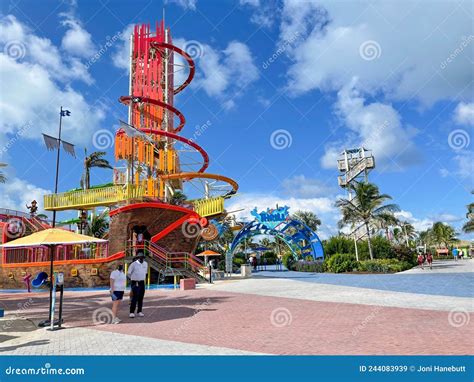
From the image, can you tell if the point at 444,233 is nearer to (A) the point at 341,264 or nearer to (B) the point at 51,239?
(A) the point at 341,264

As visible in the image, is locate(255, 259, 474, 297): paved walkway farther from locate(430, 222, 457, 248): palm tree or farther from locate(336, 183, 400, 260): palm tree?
locate(430, 222, 457, 248): palm tree

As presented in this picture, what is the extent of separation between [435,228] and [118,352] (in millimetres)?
88849

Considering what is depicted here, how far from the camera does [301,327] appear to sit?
7930mm

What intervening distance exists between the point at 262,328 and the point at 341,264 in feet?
73.8

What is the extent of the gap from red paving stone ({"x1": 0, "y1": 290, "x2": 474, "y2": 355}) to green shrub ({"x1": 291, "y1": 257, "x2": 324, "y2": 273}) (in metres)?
20.2

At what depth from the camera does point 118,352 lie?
20.0 feet

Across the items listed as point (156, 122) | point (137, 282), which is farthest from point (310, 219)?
point (137, 282)

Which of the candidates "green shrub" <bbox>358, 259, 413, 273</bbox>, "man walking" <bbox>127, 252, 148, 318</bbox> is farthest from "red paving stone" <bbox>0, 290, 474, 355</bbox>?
"green shrub" <bbox>358, 259, 413, 273</bbox>

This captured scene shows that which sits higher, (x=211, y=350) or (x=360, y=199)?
(x=360, y=199)

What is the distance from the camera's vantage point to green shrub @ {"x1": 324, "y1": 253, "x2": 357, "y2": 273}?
1134 inches

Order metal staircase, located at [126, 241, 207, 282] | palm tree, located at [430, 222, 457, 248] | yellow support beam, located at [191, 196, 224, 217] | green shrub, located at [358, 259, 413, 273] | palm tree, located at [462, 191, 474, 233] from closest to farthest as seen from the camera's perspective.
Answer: metal staircase, located at [126, 241, 207, 282] → yellow support beam, located at [191, 196, 224, 217] → green shrub, located at [358, 259, 413, 273] → palm tree, located at [462, 191, 474, 233] → palm tree, located at [430, 222, 457, 248]

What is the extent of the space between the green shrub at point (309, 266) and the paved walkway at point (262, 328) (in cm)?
1914
